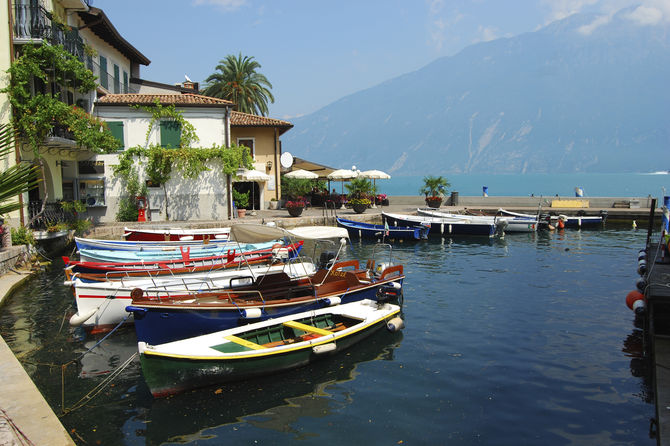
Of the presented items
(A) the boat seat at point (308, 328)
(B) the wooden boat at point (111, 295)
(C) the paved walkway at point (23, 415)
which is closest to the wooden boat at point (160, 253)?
(B) the wooden boat at point (111, 295)

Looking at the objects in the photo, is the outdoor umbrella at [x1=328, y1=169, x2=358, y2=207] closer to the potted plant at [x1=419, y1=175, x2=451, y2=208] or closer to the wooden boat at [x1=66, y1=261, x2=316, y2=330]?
the potted plant at [x1=419, y1=175, x2=451, y2=208]

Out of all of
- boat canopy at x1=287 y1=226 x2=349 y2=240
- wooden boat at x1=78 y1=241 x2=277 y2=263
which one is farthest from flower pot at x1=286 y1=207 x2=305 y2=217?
boat canopy at x1=287 y1=226 x2=349 y2=240

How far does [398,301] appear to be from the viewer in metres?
16.1

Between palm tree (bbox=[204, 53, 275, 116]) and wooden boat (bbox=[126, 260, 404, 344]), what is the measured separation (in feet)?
122

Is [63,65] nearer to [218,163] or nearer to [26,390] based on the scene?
[218,163]

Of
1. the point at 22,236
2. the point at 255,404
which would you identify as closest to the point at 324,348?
the point at 255,404

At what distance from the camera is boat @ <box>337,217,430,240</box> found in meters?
31.8

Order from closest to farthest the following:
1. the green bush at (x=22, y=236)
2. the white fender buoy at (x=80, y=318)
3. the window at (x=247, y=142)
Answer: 1. the white fender buoy at (x=80, y=318)
2. the green bush at (x=22, y=236)
3. the window at (x=247, y=142)

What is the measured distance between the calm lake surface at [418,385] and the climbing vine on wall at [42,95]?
778 cm

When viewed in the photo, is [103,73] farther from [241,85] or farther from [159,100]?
[241,85]

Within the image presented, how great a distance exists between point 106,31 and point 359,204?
1871 cm

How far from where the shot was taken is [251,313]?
→ 12031mm

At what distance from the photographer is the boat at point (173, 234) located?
76.3 ft

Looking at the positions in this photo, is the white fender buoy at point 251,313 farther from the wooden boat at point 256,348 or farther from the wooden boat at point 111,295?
the wooden boat at point 111,295
